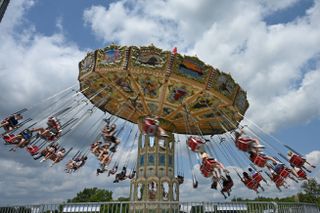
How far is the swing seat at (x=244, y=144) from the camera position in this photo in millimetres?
11797

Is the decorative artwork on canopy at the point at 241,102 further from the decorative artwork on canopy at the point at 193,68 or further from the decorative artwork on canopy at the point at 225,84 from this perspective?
the decorative artwork on canopy at the point at 193,68

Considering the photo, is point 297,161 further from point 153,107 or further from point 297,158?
point 153,107

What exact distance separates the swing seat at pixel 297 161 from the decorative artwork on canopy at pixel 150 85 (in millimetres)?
6467

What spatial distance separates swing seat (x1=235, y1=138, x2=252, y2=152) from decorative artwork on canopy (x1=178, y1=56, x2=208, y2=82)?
303cm

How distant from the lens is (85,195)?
2146 inches

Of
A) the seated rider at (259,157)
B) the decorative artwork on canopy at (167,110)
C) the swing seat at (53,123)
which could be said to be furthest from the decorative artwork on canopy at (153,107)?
the seated rider at (259,157)

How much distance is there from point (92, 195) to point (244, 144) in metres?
45.9

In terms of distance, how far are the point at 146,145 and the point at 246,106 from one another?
5.64 m

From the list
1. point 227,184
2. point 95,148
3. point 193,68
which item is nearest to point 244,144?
point 227,184

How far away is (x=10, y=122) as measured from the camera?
Result: 13.8 m

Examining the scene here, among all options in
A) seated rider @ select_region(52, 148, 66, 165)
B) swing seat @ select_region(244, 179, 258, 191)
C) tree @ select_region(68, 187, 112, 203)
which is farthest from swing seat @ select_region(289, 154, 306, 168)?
tree @ select_region(68, 187, 112, 203)

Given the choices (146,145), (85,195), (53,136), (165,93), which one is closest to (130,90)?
→ (165,93)

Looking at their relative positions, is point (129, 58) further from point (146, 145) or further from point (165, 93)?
point (146, 145)

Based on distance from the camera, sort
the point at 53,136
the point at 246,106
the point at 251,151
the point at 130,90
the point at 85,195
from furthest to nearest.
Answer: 1. the point at 85,195
2. the point at 246,106
3. the point at 130,90
4. the point at 53,136
5. the point at 251,151
